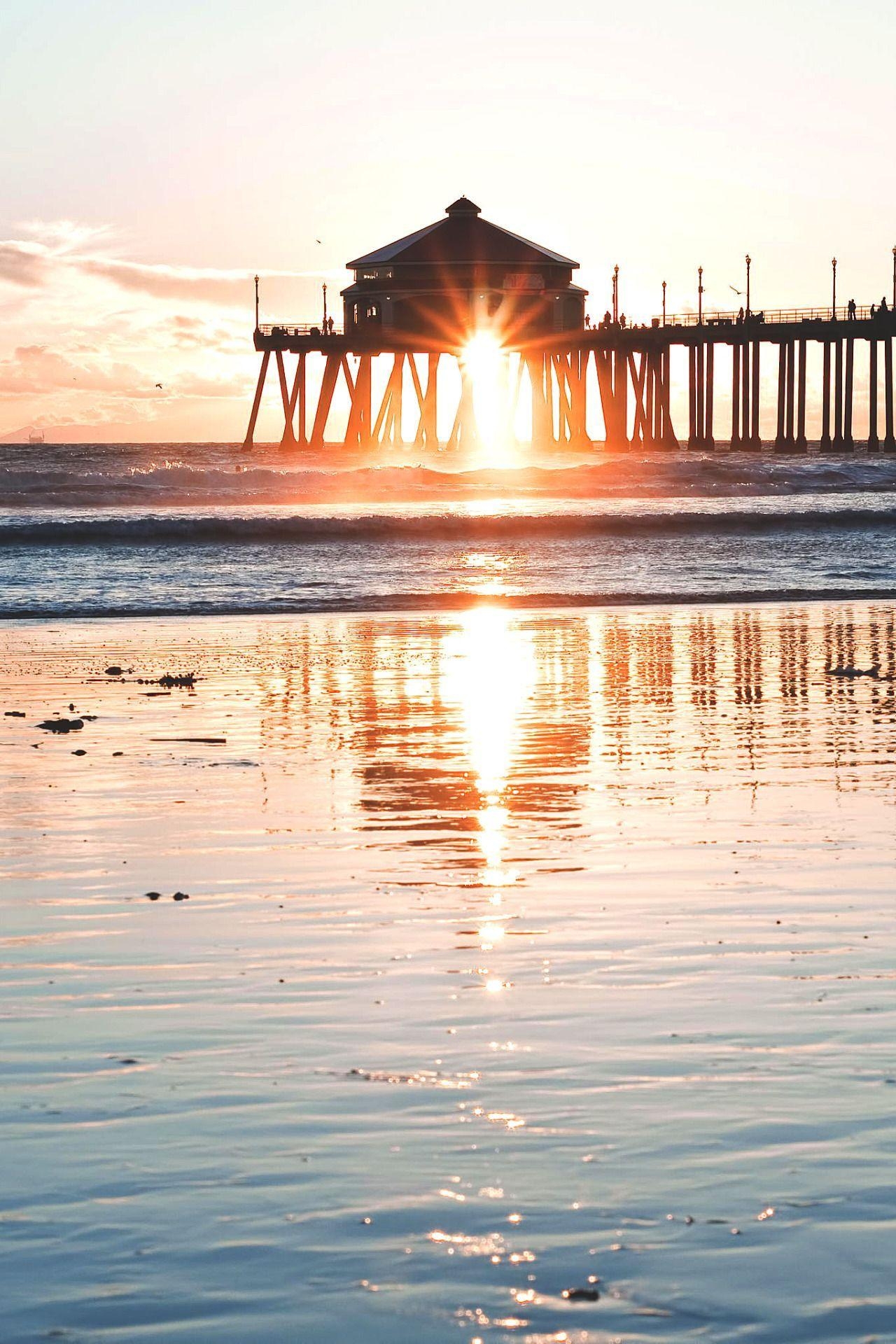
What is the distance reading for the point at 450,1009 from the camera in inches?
206

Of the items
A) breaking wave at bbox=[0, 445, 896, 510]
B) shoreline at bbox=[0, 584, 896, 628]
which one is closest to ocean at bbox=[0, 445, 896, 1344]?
shoreline at bbox=[0, 584, 896, 628]

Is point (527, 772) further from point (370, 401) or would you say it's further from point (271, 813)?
point (370, 401)

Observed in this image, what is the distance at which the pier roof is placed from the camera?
256 feet

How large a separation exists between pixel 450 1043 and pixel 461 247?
7560cm

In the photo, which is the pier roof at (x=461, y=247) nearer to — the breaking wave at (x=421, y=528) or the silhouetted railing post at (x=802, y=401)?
the silhouetted railing post at (x=802, y=401)

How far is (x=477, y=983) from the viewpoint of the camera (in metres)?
5.52

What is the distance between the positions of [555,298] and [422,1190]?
253 feet

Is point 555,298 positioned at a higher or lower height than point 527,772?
higher

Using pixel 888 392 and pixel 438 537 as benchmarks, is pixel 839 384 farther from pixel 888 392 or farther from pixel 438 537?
pixel 438 537

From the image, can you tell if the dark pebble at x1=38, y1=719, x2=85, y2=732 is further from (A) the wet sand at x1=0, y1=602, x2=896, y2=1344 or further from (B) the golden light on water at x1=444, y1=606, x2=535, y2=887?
(B) the golden light on water at x1=444, y1=606, x2=535, y2=887

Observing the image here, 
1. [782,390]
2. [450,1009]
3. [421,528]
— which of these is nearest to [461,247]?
[782,390]

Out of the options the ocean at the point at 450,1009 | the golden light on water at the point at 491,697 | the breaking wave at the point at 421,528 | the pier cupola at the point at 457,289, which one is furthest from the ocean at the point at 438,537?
the pier cupola at the point at 457,289

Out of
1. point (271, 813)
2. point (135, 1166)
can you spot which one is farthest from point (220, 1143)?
point (271, 813)

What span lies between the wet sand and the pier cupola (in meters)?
68.7
